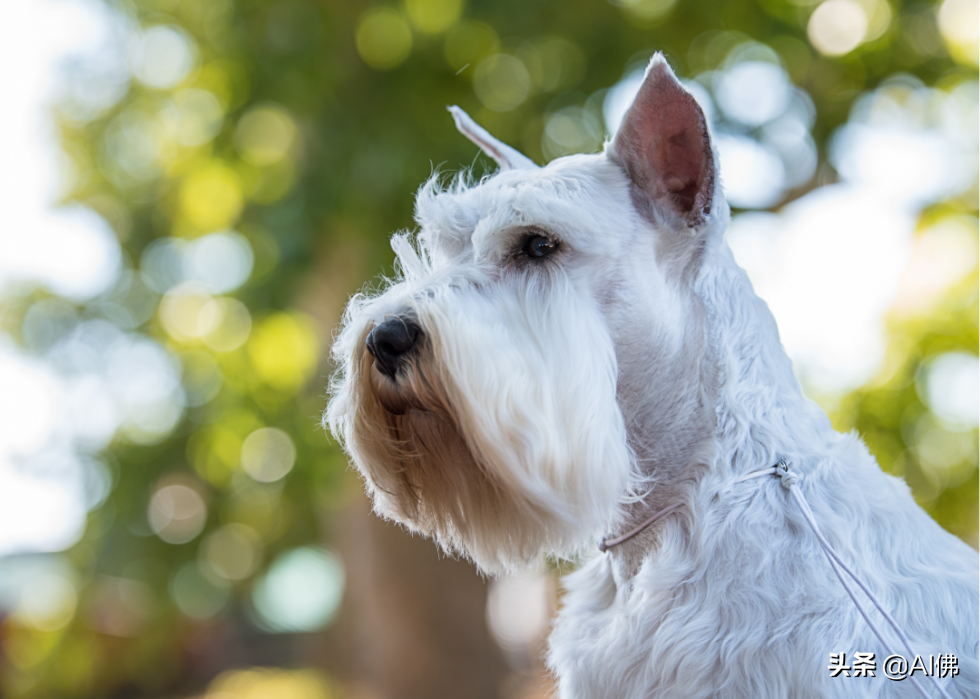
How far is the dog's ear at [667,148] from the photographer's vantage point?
180 cm

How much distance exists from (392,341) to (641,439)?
0.68 metres

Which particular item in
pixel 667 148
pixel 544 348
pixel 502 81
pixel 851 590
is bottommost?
pixel 851 590

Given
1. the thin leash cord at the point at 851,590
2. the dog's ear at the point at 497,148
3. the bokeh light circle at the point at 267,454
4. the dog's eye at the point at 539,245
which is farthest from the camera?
the bokeh light circle at the point at 267,454

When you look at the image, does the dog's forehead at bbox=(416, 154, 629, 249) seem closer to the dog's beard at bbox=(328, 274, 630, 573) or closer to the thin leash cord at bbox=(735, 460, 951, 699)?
the dog's beard at bbox=(328, 274, 630, 573)

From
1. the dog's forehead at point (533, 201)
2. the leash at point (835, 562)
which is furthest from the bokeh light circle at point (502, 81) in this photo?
the leash at point (835, 562)

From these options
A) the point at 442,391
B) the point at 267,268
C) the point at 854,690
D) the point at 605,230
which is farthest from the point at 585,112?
the point at 854,690

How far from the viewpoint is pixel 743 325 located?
6.28 ft

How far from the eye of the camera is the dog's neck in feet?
5.95

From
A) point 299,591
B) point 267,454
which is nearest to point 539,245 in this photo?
point 267,454

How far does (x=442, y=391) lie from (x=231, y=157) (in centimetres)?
543

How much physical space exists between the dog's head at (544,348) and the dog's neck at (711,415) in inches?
0.4

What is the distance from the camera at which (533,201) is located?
5.89 ft

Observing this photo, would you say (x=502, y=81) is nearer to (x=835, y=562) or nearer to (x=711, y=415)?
(x=711, y=415)

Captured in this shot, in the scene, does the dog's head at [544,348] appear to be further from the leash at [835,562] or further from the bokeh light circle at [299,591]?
the bokeh light circle at [299,591]
